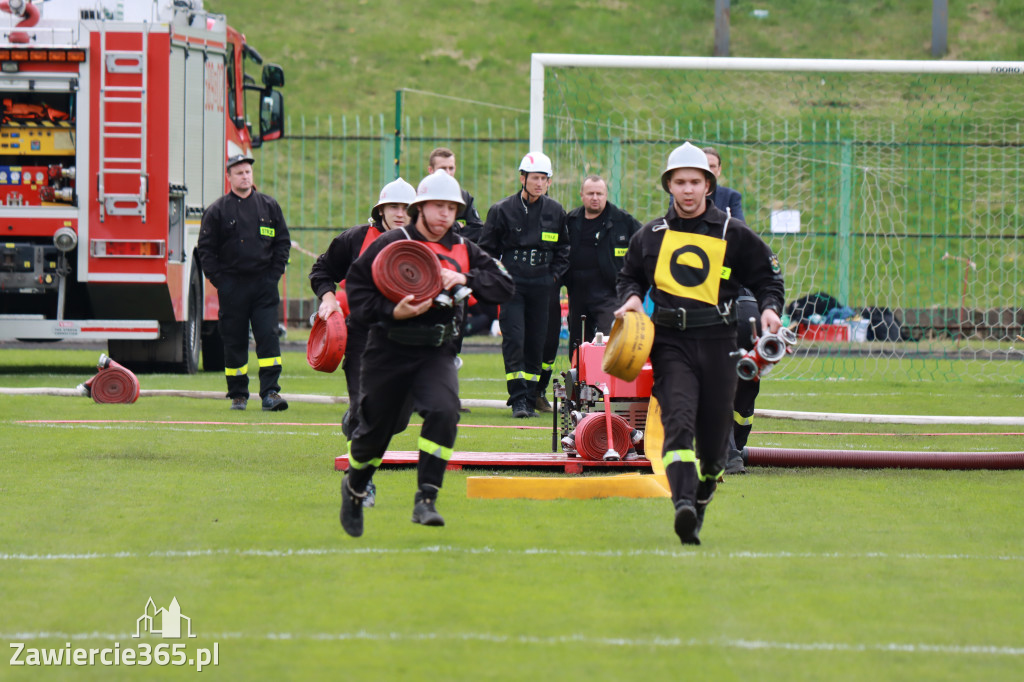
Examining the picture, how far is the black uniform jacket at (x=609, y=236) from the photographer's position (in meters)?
12.9

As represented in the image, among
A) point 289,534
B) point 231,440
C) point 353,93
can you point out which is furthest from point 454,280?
point 353,93

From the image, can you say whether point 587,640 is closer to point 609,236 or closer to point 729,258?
point 729,258

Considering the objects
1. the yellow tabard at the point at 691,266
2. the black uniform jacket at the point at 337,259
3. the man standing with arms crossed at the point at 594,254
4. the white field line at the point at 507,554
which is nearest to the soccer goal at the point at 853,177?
the man standing with arms crossed at the point at 594,254

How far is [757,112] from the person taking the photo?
66.1ft

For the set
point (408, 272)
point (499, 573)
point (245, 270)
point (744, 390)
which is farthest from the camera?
point (245, 270)

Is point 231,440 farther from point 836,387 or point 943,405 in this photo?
point 836,387

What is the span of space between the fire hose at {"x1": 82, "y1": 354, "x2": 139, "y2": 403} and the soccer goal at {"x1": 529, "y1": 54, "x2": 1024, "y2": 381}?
242 inches

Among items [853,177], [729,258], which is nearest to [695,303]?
[729,258]

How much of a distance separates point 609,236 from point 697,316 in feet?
19.5

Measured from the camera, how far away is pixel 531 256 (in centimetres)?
1312

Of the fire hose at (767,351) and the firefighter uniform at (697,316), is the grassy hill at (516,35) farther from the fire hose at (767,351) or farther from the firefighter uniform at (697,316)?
the firefighter uniform at (697,316)

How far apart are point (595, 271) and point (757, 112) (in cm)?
803

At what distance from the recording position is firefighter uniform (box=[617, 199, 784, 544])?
23.2 ft

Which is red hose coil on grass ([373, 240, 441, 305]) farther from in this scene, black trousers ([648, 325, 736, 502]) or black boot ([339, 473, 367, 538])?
black trousers ([648, 325, 736, 502])
